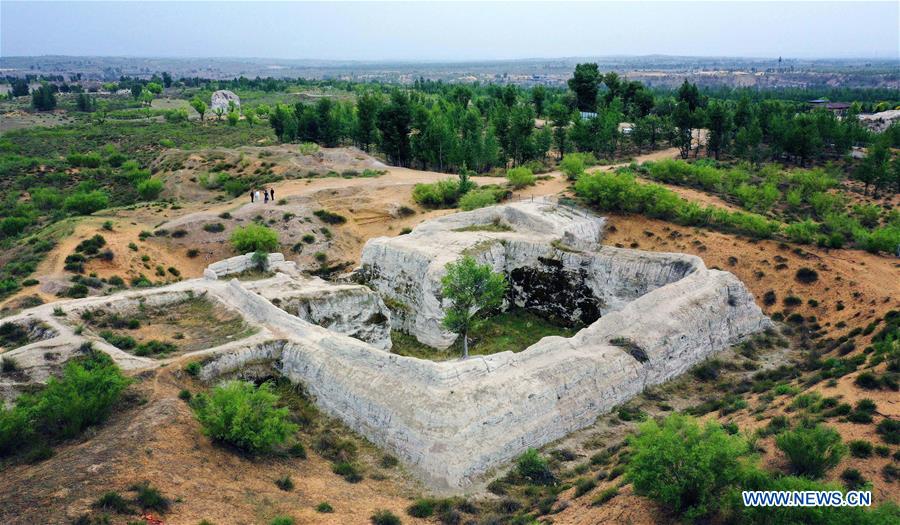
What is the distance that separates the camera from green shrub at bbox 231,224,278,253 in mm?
45781

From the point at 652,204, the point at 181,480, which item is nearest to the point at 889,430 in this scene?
the point at 181,480

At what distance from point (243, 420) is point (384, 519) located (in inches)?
243

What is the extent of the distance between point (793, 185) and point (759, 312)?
103 ft

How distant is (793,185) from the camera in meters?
58.2

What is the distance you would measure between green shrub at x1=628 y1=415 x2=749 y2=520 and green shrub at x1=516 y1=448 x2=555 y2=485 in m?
4.64

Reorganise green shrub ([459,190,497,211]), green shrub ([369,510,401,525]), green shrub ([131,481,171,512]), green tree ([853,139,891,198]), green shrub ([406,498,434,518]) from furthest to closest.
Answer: green tree ([853,139,891,198])
green shrub ([459,190,497,211])
green shrub ([406,498,434,518])
green shrub ([369,510,401,525])
green shrub ([131,481,171,512])

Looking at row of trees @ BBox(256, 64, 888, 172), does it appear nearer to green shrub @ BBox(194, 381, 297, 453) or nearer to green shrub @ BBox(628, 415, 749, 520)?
green shrub @ BBox(194, 381, 297, 453)

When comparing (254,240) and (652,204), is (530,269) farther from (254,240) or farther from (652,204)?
(254,240)

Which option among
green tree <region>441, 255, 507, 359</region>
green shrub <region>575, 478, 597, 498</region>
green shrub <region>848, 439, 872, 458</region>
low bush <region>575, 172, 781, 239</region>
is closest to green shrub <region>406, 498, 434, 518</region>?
green shrub <region>575, 478, 597, 498</region>

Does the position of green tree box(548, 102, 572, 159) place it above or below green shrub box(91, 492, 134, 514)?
above

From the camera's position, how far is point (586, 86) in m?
92.2

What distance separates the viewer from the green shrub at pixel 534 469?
21.5 metres

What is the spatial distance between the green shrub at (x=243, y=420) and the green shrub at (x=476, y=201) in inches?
1165

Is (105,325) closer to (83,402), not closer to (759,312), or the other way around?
(83,402)
